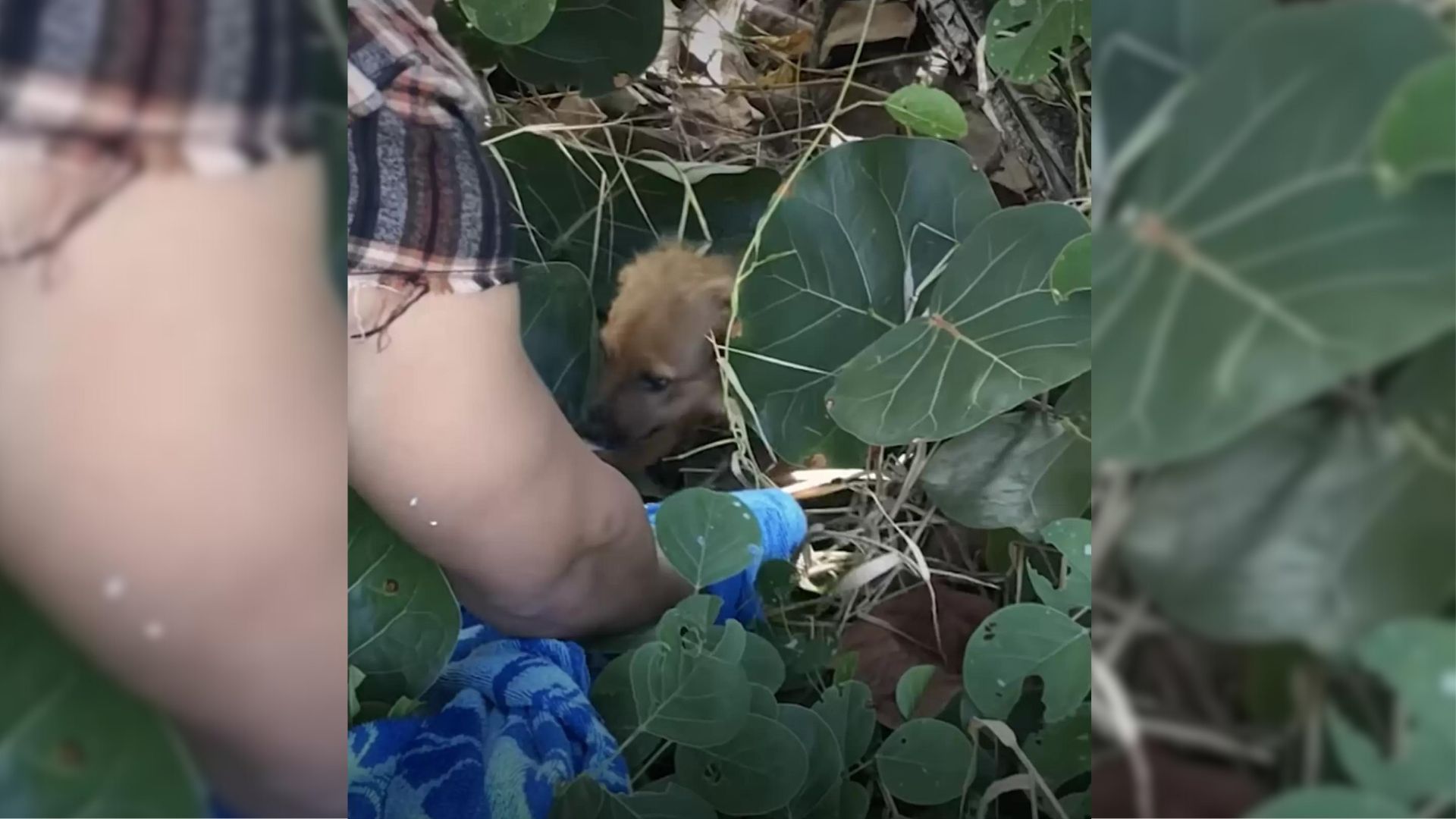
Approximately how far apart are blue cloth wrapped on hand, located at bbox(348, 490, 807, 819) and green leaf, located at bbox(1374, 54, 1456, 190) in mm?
564

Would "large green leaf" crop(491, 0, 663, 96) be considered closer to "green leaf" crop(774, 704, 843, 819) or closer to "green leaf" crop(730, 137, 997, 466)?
"green leaf" crop(730, 137, 997, 466)

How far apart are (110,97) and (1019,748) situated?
2.12ft

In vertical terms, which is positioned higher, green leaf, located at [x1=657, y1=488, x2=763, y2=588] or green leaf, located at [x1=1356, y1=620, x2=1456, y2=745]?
green leaf, located at [x1=1356, y1=620, x2=1456, y2=745]

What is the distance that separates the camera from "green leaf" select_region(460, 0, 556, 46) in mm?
654

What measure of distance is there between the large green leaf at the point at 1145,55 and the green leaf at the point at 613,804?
0.57 m

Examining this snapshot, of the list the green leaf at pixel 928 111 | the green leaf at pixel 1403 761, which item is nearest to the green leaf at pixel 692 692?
the green leaf at pixel 928 111

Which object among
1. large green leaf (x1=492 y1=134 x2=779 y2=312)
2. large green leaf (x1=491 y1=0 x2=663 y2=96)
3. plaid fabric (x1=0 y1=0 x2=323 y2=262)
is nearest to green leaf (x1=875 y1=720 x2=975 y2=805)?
large green leaf (x1=492 y1=134 x2=779 y2=312)

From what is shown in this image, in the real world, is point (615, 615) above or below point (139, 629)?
below

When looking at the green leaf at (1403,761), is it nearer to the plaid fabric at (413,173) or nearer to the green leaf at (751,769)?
the plaid fabric at (413,173)

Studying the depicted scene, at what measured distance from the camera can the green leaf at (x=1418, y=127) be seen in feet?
0.65

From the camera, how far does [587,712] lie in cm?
73

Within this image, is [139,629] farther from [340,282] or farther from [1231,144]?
[1231,144]

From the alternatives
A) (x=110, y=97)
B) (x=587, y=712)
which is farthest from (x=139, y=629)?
(x=587, y=712)

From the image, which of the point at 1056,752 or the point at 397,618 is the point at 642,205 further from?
the point at 1056,752
